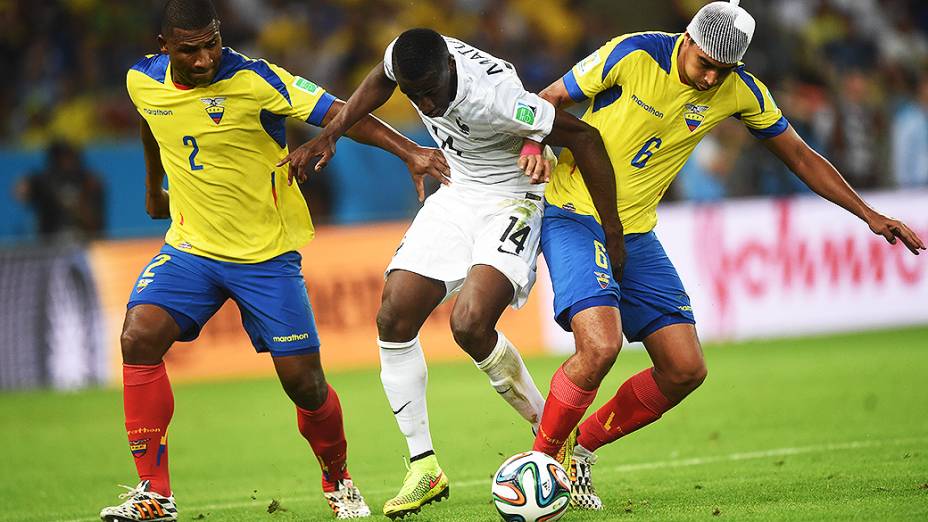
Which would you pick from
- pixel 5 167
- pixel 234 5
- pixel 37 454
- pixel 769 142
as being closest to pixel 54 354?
pixel 5 167

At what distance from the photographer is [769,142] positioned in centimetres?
738

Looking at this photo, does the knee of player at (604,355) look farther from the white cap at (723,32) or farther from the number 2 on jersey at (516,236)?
the white cap at (723,32)

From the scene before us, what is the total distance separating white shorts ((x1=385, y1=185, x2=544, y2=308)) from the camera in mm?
6977

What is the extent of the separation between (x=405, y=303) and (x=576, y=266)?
93 cm

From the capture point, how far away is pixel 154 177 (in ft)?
24.7

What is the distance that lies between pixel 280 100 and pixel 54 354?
28.3 feet

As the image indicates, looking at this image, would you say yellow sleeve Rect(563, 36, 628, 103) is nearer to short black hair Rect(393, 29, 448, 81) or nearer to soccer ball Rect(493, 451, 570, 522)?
short black hair Rect(393, 29, 448, 81)

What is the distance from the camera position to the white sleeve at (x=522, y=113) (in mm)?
6688

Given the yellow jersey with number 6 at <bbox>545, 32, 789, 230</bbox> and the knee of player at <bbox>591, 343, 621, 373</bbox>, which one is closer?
the knee of player at <bbox>591, 343, 621, 373</bbox>

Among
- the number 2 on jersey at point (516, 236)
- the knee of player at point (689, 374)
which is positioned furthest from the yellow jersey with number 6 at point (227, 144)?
the knee of player at point (689, 374)

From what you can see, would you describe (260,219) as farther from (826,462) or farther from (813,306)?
(813,306)

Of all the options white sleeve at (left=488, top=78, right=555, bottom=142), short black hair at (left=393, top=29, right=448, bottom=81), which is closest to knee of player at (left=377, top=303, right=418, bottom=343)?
white sleeve at (left=488, top=78, right=555, bottom=142)

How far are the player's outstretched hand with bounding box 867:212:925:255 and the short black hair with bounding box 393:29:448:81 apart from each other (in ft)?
8.46

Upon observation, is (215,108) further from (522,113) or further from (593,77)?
(593,77)
